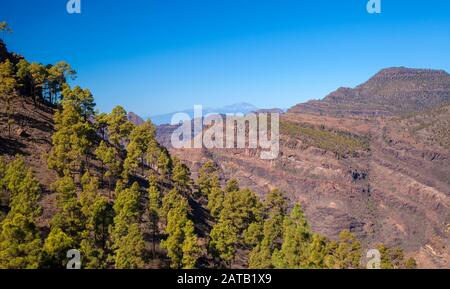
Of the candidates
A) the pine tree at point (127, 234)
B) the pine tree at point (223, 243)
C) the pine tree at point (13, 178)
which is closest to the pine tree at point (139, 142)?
the pine tree at point (127, 234)

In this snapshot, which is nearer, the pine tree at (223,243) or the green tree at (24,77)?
the pine tree at (223,243)

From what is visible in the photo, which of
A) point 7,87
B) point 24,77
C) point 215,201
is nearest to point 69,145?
point 7,87

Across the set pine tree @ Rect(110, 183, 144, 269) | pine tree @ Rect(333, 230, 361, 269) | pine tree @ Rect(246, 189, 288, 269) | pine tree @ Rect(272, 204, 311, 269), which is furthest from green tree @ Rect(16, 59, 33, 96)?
pine tree @ Rect(333, 230, 361, 269)

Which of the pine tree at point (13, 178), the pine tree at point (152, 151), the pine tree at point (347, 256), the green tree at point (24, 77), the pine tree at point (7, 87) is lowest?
the pine tree at point (347, 256)

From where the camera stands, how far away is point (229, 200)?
8662 centimetres

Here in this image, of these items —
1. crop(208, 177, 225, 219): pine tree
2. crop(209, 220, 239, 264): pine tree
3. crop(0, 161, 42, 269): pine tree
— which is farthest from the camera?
crop(208, 177, 225, 219): pine tree

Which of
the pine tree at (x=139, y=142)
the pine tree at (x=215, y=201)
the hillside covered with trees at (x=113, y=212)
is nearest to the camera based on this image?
the hillside covered with trees at (x=113, y=212)

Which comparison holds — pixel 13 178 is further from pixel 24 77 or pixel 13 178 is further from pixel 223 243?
pixel 24 77

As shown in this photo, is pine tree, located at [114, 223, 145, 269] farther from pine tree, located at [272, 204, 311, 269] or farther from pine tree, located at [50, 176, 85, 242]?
pine tree, located at [272, 204, 311, 269]

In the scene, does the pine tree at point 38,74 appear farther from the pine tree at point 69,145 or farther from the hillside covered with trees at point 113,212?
the pine tree at point 69,145

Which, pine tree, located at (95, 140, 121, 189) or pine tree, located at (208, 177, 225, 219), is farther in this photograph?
pine tree, located at (208, 177, 225, 219)
